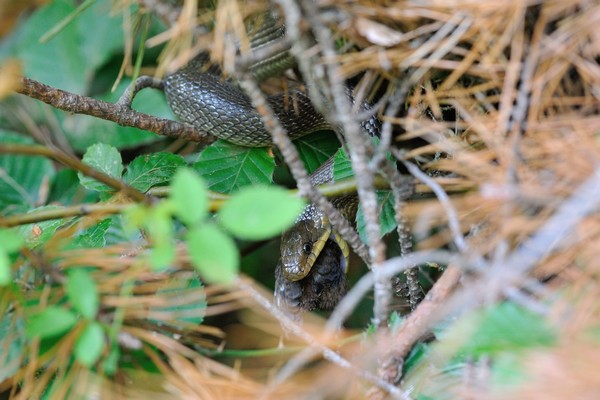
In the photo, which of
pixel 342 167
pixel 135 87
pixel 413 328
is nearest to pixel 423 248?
pixel 413 328

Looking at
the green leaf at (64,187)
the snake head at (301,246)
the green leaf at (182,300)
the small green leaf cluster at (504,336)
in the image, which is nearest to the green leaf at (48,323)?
the green leaf at (182,300)

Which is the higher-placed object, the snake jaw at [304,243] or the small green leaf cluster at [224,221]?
the small green leaf cluster at [224,221]

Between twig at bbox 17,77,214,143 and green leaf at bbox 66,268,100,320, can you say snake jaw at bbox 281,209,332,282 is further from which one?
green leaf at bbox 66,268,100,320

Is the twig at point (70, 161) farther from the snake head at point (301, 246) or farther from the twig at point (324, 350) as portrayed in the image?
the snake head at point (301, 246)

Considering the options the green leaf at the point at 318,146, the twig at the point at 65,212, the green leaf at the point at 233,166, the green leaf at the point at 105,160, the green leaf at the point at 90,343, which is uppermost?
the twig at the point at 65,212

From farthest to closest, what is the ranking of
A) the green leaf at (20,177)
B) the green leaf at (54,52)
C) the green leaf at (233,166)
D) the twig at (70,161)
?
the green leaf at (54,52) → the green leaf at (20,177) → the green leaf at (233,166) → the twig at (70,161)

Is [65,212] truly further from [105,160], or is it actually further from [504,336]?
[504,336]
